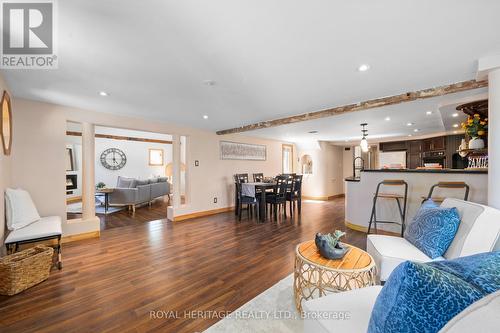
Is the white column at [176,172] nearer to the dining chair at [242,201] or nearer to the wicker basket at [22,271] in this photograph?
the dining chair at [242,201]

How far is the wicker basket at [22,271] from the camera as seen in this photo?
2.00m

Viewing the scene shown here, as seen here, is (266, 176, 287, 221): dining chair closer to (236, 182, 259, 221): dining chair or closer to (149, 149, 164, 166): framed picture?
(236, 182, 259, 221): dining chair

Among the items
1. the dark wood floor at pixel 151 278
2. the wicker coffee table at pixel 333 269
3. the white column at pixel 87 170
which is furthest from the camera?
the white column at pixel 87 170

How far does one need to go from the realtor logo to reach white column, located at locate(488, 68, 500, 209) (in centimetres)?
373

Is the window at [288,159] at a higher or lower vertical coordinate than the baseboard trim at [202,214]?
higher

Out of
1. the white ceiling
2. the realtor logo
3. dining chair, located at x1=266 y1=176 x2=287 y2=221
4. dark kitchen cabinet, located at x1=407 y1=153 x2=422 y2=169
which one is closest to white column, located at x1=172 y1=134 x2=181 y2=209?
the white ceiling

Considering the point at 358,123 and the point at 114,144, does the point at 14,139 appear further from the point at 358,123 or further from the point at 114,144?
the point at 358,123

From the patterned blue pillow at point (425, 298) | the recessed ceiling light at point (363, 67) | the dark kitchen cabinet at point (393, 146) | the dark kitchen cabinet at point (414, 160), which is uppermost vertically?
the recessed ceiling light at point (363, 67)

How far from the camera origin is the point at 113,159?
796 cm

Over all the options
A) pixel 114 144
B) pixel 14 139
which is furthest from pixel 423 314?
pixel 114 144

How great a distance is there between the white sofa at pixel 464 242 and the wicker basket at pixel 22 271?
11.3 feet

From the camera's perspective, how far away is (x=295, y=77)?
7.85ft

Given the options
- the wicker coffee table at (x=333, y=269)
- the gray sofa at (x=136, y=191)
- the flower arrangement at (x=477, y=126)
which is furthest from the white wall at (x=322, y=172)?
the wicker coffee table at (x=333, y=269)

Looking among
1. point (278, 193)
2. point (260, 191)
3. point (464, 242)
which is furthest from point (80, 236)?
point (464, 242)
